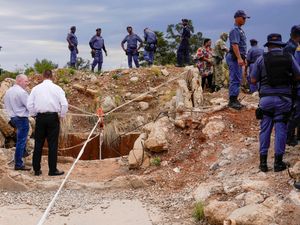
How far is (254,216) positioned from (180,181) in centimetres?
262

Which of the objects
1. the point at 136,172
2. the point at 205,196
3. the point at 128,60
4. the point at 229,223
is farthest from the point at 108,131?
the point at 229,223

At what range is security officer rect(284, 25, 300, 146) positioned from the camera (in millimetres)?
6866

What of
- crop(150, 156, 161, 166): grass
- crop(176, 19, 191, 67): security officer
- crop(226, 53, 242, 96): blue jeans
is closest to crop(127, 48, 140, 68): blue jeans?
crop(176, 19, 191, 67): security officer

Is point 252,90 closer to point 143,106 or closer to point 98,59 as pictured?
point 143,106

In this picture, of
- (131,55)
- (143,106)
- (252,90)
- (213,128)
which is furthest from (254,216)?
(131,55)

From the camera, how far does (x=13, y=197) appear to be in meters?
7.50

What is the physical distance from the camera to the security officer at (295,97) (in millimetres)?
6866

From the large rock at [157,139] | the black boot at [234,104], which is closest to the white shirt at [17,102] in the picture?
the large rock at [157,139]

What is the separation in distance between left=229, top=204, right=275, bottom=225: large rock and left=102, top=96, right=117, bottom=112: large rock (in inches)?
410

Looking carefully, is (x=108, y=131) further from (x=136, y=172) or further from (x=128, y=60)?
(x=128, y=60)

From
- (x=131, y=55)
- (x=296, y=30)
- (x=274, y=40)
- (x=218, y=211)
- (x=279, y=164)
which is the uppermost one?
(x=296, y=30)

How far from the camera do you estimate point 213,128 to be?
9.08m

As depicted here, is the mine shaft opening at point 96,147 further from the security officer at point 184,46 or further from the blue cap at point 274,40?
the blue cap at point 274,40

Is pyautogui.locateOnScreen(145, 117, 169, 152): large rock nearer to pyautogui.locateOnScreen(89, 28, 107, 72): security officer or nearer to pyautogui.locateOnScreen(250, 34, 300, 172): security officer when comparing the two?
pyautogui.locateOnScreen(250, 34, 300, 172): security officer
